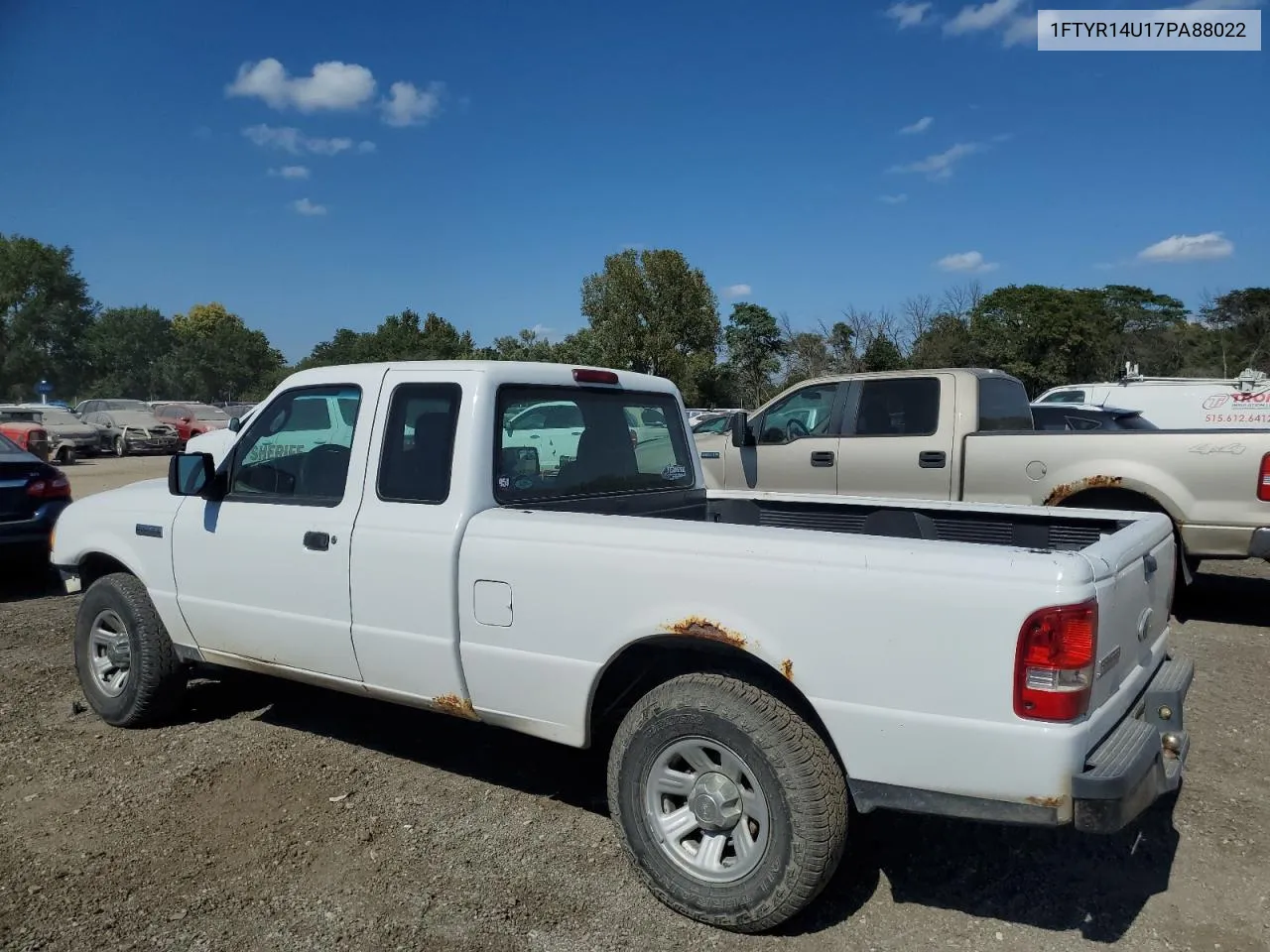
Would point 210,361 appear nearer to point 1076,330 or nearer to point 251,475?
point 1076,330

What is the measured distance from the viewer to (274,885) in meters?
3.40

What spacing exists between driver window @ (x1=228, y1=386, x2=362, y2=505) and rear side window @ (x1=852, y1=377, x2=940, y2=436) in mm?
5254

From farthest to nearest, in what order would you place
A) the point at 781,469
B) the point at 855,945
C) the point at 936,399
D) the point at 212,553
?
the point at 781,469 < the point at 936,399 < the point at 212,553 < the point at 855,945

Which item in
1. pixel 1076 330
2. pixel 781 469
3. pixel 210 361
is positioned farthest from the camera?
pixel 210 361

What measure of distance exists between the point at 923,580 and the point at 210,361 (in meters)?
90.2

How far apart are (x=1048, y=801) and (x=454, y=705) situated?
2.14 m

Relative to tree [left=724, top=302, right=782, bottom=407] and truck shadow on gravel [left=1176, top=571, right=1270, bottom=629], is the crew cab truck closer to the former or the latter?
truck shadow on gravel [left=1176, top=571, right=1270, bottom=629]

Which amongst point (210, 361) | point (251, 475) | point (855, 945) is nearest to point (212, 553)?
point (251, 475)

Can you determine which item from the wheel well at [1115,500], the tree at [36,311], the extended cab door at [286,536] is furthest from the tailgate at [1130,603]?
the tree at [36,311]

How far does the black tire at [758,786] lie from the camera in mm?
2850

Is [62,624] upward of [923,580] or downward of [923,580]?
downward

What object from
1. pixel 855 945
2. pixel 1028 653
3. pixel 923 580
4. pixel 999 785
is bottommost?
pixel 855 945

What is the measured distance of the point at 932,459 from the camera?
7.81 m

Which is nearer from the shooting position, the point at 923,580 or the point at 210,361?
the point at 923,580
